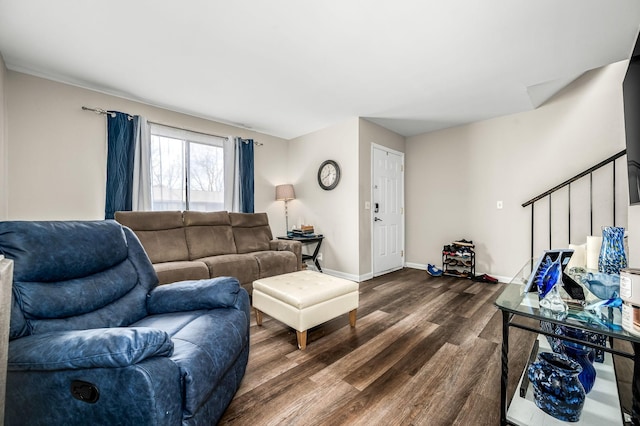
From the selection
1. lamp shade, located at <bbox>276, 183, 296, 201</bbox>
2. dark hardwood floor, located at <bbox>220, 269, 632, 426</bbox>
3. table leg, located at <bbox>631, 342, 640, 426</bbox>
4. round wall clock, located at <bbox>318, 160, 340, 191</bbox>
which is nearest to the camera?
table leg, located at <bbox>631, 342, 640, 426</bbox>

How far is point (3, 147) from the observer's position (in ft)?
7.83

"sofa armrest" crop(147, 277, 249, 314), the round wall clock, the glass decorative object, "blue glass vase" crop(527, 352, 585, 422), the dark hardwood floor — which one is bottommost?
the dark hardwood floor

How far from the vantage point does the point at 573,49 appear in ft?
7.14

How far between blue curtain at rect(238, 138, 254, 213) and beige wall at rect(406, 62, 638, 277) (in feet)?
9.14

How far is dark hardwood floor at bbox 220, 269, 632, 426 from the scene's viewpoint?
4.30ft

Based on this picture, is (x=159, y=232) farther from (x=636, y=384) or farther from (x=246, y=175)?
(x=636, y=384)

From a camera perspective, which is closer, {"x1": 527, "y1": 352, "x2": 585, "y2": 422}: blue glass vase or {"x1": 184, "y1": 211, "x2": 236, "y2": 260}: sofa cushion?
{"x1": 527, "y1": 352, "x2": 585, "y2": 422}: blue glass vase

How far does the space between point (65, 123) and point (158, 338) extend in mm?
3165

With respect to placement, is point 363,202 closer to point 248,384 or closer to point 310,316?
point 310,316

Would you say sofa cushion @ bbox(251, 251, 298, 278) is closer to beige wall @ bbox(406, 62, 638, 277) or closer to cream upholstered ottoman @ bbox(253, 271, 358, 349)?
cream upholstered ottoman @ bbox(253, 271, 358, 349)

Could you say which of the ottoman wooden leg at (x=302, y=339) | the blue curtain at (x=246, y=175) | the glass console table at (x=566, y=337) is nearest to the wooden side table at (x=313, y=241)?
the blue curtain at (x=246, y=175)

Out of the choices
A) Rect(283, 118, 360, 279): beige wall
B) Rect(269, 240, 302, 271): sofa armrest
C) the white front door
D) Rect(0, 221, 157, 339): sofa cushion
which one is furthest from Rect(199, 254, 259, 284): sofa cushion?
the white front door

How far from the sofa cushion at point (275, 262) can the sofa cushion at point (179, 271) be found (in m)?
0.66

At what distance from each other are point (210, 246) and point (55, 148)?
1863 millimetres
